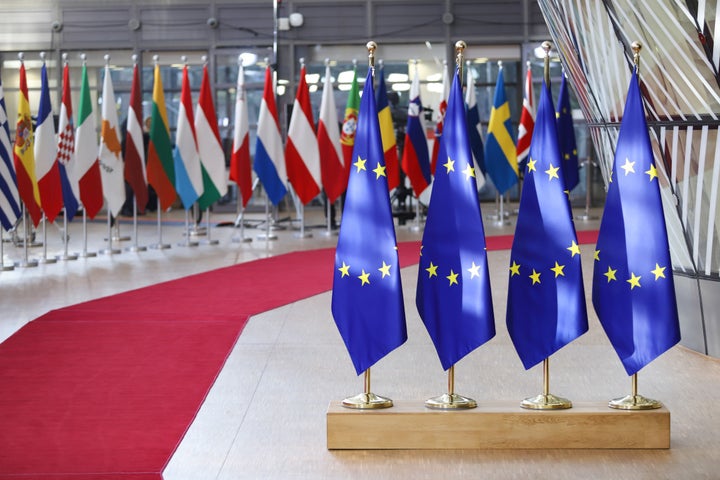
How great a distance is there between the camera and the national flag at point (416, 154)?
1238 cm

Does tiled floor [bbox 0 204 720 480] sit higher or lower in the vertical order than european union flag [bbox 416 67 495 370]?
lower

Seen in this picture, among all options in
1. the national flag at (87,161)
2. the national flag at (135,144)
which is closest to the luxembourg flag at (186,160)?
the national flag at (135,144)

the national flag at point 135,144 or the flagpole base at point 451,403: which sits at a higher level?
the national flag at point 135,144

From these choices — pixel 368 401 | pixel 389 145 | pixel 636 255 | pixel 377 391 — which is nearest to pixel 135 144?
pixel 389 145

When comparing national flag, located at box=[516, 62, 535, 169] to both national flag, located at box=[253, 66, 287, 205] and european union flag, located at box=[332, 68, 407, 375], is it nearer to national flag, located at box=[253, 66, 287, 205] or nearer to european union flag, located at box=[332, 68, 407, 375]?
national flag, located at box=[253, 66, 287, 205]

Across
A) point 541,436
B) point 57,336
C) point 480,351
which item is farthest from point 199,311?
point 541,436

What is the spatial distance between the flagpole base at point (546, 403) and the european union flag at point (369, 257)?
0.52 m

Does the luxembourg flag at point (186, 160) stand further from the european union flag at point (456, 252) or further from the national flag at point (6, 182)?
the european union flag at point (456, 252)

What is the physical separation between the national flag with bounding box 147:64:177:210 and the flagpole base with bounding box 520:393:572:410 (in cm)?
769

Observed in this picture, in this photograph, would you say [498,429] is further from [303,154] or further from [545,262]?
[303,154]

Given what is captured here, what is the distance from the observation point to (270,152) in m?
11.6

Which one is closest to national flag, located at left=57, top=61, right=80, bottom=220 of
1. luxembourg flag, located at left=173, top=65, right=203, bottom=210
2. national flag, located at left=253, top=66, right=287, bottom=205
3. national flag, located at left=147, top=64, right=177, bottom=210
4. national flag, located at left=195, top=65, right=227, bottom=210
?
national flag, located at left=147, top=64, right=177, bottom=210

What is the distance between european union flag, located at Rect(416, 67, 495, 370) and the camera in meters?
3.79

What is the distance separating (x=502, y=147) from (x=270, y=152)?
10.8 feet
